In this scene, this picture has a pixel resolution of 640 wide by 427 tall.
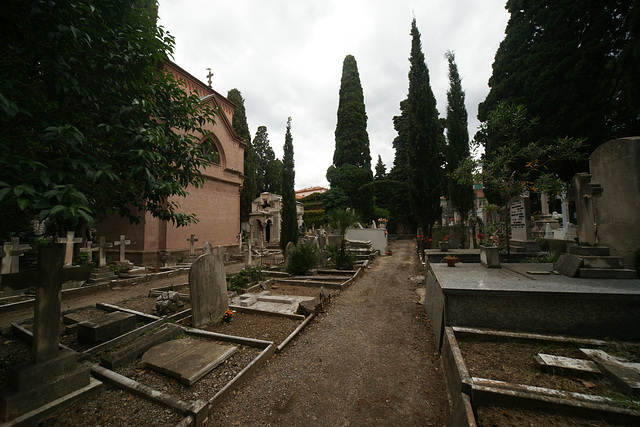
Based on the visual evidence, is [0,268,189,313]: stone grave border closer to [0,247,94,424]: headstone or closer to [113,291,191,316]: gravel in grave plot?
[113,291,191,316]: gravel in grave plot

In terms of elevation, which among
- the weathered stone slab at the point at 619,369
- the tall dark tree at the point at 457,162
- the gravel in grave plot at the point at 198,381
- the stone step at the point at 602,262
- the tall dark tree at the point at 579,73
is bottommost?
the gravel in grave plot at the point at 198,381

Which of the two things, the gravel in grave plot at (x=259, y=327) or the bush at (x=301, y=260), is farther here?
the bush at (x=301, y=260)

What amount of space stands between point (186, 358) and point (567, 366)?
4.27 meters

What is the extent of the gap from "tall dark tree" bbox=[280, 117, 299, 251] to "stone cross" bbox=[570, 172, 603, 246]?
10016 millimetres

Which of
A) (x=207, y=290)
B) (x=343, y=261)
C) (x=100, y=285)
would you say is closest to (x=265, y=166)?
(x=343, y=261)

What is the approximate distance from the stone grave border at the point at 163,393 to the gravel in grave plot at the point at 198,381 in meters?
0.11

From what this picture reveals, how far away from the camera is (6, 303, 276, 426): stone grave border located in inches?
93.1

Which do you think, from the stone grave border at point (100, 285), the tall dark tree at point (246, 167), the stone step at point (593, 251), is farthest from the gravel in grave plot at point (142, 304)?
the tall dark tree at point (246, 167)

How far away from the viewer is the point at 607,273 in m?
4.21

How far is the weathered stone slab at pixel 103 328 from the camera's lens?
12.3 feet

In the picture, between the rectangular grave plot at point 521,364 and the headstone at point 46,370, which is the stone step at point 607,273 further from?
the headstone at point 46,370

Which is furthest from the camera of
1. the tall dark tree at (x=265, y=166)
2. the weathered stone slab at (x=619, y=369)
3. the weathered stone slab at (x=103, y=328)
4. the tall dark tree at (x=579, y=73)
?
the tall dark tree at (x=265, y=166)

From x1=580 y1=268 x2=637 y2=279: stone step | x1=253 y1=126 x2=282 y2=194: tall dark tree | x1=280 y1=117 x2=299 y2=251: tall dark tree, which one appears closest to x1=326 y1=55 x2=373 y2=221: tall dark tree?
x1=253 y1=126 x2=282 y2=194: tall dark tree

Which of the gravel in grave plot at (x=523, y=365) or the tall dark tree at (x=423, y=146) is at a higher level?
the tall dark tree at (x=423, y=146)
